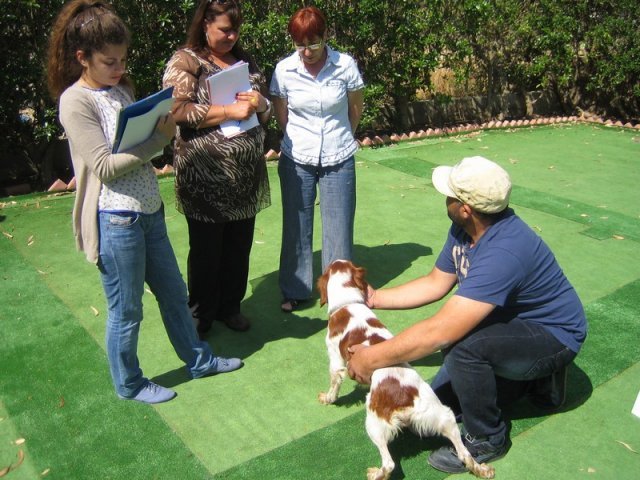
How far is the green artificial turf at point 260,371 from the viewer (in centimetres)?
282

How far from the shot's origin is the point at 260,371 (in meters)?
3.50

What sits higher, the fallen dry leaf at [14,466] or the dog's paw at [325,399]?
the fallen dry leaf at [14,466]

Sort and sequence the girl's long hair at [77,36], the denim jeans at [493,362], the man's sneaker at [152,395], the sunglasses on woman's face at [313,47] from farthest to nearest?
the sunglasses on woman's face at [313,47] → the man's sneaker at [152,395] → the denim jeans at [493,362] → the girl's long hair at [77,36]

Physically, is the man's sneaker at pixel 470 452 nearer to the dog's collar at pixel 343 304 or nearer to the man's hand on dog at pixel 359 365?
the man's hand on dog at pixel 359 365

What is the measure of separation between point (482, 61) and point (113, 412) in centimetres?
964

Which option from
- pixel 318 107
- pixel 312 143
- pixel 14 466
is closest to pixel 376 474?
pixel 14 466

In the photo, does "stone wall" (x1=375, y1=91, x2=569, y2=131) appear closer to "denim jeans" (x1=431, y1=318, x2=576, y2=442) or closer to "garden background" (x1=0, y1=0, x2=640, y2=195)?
"garden background" (x1=0, y1=0, x2=640, y2=195)

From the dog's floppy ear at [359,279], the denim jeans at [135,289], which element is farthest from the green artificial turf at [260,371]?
the dog's floppy ear at [359,279]

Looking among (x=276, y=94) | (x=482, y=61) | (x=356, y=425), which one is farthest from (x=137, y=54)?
(x=482, y=61)

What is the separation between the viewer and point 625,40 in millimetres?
10617

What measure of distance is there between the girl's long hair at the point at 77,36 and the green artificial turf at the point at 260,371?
164 centimetres

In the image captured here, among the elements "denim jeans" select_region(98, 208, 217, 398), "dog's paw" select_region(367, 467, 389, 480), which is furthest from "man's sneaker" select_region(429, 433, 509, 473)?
"denim jeans" select_region(98, 208, 217, 398)

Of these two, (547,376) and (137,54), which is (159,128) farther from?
(137,54)

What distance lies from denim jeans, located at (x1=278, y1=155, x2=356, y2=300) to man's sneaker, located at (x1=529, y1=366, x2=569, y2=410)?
1560 millimetres
